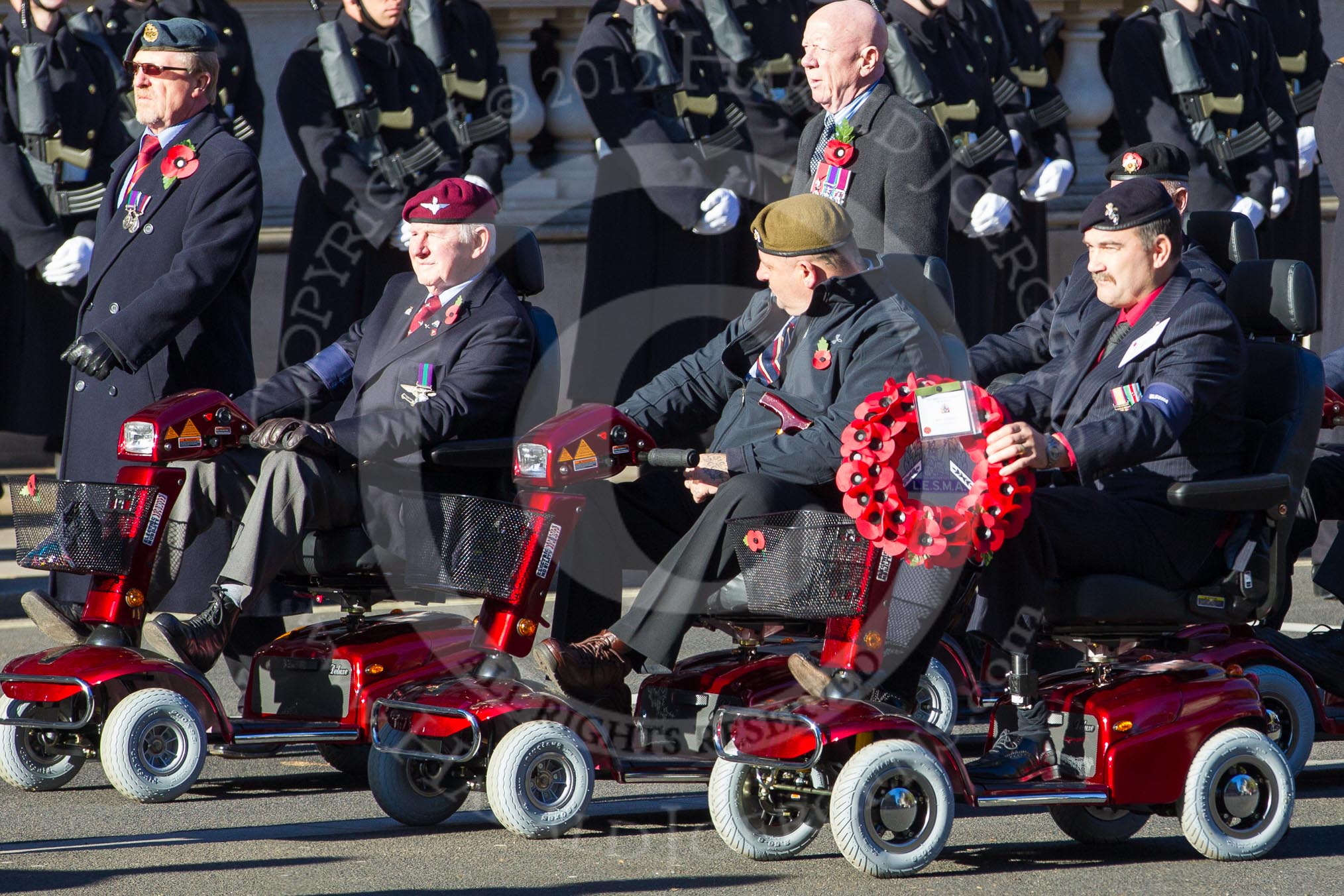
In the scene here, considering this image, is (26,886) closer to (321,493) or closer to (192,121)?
(321,493)

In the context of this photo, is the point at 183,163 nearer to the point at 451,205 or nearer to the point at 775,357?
the point at 451,205

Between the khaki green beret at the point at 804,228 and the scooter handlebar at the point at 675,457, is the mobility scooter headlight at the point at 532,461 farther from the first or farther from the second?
the khaki green beret at the point at 804,228

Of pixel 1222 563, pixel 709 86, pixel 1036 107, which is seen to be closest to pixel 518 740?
pixel 1222 563

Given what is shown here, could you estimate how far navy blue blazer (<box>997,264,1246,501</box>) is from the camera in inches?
193

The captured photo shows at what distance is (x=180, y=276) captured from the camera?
6.08 metres

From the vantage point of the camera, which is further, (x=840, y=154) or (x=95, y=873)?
(x=840, y=154)

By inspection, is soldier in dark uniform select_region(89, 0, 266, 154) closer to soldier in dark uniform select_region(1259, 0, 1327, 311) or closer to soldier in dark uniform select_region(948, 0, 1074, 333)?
soldier in dark uniform select_region(948, 0, 1074, 333)

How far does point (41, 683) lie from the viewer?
206 inches

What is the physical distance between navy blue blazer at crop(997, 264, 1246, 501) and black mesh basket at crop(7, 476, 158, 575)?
2115 mm

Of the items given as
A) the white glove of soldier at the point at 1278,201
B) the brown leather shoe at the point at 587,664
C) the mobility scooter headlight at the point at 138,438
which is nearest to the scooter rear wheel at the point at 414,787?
the brown leather shoe at the point at 587,664

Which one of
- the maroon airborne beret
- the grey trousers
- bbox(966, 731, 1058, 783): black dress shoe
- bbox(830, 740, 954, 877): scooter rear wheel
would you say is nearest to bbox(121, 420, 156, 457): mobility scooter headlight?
the grey trousers

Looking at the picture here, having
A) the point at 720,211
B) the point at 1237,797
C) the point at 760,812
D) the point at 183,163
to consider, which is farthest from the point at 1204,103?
the point at 760,812

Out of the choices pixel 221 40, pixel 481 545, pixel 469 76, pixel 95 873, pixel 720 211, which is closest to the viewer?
pixel 95 873

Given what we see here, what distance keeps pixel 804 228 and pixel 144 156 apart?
2100 millimetres
